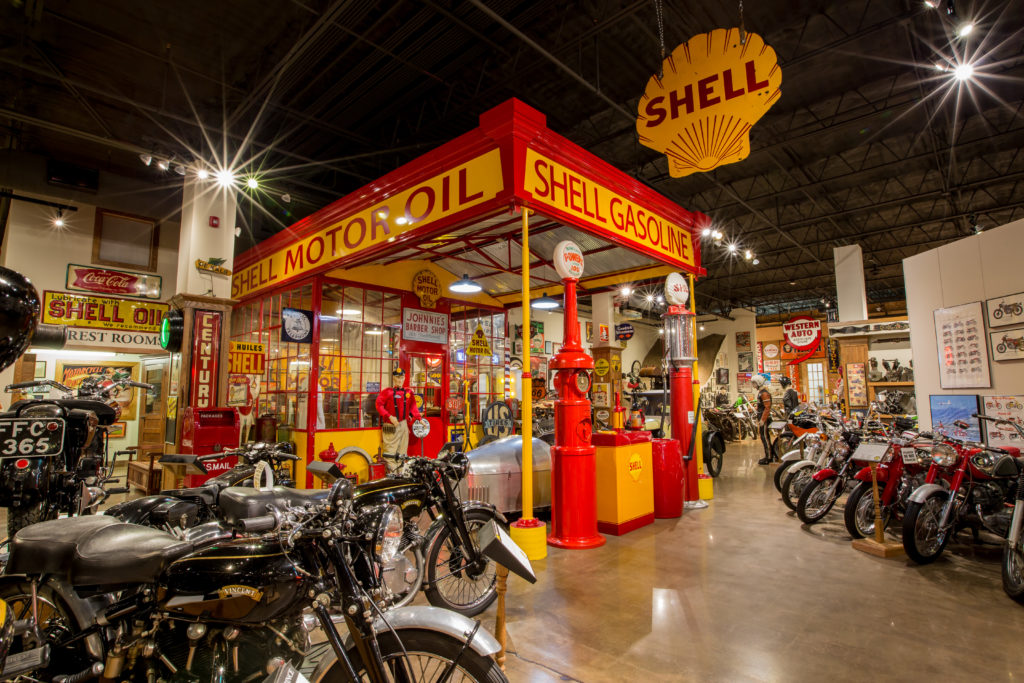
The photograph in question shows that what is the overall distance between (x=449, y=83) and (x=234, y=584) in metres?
6.88

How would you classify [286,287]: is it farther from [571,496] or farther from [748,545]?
[748,545]

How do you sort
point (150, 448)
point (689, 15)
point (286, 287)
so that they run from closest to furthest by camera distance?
1. point (689, 15)
2. point (286, 287)
3. point (150, 448)

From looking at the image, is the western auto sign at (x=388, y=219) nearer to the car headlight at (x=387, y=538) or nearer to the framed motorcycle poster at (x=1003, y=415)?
the car headlight at (x=387, y=538)

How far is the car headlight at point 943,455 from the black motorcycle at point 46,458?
6136 millimetres

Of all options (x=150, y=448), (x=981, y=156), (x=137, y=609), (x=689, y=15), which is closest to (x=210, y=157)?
(x=150, y=448)

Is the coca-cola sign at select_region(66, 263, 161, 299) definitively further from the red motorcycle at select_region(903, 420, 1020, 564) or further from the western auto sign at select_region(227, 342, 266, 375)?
the red motorcycle at select_region(903, 420, 1020, 564)

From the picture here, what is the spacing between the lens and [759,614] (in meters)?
2.98

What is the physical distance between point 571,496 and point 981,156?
1097 cm

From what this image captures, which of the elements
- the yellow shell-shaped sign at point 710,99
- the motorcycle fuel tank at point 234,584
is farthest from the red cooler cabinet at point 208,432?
the yellow shell-shaped sign at point 710,99

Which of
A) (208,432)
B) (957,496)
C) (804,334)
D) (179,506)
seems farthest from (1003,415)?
(208,432)

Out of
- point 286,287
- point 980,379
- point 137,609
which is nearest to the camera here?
point 137,609

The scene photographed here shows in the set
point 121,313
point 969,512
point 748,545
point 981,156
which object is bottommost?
point 748,545

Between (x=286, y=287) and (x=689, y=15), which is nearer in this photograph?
(x=689, y=15)

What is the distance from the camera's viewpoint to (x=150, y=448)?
25.6 ft
